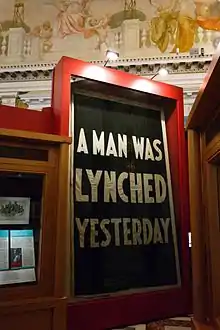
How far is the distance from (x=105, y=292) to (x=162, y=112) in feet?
4.63

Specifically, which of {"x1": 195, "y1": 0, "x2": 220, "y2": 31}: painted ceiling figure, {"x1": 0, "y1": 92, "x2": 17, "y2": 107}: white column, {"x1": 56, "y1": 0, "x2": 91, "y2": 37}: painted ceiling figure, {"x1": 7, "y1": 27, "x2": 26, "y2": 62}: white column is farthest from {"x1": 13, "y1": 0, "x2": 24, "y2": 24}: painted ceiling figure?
{"x1": 195, "y1": 0, "x2": 220, "y2": 31}: painted ceiling figure

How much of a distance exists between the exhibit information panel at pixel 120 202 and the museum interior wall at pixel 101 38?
2.96 meters

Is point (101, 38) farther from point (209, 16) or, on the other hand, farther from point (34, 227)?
point (34, 227)

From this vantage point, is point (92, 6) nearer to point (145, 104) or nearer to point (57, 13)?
point (57, 13)

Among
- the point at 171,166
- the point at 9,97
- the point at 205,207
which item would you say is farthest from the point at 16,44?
the point at 205,207

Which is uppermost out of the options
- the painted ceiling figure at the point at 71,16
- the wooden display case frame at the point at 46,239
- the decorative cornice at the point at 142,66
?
the painted ceiling figure at the point at 71,16

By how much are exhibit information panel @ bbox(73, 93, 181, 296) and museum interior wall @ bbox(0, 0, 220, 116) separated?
2956 millimetres

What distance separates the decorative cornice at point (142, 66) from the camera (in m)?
5.54

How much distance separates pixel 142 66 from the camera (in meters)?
5.60

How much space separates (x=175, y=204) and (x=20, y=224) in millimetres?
1170

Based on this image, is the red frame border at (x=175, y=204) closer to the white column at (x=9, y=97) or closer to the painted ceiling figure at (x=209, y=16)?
the painted ceiling figure at (x=209, y=16)

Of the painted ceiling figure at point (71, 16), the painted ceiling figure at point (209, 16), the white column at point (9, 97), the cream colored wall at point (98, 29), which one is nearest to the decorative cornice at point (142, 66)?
the cream colored wall at point (98, 29)

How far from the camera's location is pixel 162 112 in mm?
2998

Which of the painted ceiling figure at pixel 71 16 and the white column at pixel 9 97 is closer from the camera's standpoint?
the white column at pixel 9 97
